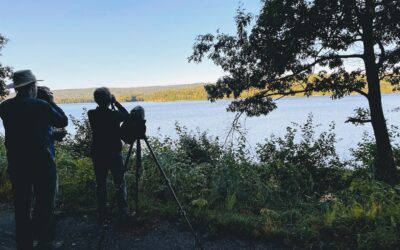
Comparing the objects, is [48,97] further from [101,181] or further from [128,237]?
[128,237]

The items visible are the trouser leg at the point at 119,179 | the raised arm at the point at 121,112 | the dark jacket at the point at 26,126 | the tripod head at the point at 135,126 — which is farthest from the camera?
the trouser leg at the point at 119,179

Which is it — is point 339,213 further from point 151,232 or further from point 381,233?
point 151,232

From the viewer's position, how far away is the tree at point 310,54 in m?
10.4

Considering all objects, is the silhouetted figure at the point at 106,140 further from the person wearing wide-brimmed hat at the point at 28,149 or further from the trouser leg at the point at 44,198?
the trouser leg at the point at 44,198

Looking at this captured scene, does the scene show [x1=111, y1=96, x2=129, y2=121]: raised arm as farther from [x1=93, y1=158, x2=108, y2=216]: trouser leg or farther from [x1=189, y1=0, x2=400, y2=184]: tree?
[x1=189, y1=0, x2=400, y2=184]: tree

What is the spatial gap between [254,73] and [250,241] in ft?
28.1

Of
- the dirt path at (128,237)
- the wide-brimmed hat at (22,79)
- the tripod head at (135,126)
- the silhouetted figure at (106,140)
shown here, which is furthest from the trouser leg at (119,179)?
the wide-brimmed hat at (22,79)

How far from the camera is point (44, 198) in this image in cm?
425

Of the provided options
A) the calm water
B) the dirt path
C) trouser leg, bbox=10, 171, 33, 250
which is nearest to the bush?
the calm water

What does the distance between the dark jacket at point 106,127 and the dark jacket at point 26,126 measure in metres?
0.93

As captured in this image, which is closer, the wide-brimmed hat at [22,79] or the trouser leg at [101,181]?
the wide-brimmed hat at [22,79]

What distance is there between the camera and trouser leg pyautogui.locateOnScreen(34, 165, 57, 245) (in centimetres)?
420

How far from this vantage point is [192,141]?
1158cm

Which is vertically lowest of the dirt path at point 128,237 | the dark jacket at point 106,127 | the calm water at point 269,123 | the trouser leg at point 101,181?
the calm water at point 269,123
